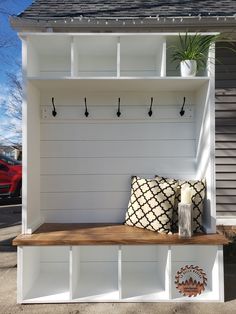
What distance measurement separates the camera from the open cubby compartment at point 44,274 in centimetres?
229

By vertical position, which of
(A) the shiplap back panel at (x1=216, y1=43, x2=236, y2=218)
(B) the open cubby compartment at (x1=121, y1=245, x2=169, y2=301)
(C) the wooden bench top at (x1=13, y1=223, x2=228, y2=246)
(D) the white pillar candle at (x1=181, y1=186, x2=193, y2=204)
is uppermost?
(A) the shiplap back panel at (x1=216, y1=43, x2=236, y2=218)

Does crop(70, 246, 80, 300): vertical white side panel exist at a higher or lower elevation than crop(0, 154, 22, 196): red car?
lower

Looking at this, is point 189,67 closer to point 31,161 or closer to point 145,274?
point 31,161

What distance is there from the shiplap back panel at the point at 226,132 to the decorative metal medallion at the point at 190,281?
3.99 feet

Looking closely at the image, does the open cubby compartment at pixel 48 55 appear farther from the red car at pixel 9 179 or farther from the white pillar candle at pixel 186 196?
the red car at pixel 9 179

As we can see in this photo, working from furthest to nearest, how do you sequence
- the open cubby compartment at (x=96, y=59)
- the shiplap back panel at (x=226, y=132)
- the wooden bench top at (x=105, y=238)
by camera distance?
the shiplap back panel at (x=226, y=132) → the open cubby compartment at (x=96, y=59) → the wooden bench top at (x=105, y=238)

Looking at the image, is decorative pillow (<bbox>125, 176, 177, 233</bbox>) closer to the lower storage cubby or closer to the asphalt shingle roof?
the lower storage cubby

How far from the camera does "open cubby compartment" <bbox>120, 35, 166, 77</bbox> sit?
8.27ft

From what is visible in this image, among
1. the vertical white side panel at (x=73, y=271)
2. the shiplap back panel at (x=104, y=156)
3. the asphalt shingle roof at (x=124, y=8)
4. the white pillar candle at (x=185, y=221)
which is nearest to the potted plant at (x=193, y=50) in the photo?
the shiplap back panel at (x=104, y=156)

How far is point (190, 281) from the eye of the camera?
235cm

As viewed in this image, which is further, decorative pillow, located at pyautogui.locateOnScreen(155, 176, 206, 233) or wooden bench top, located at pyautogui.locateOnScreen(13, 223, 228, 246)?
decorative pillow, located at pyautogui.locateOnScreen(155, 176, 206, 233)

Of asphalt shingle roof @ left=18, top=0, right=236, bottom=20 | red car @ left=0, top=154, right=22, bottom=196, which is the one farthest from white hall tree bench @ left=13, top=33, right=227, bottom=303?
red car @ left=0, top=154, right=22, bottom=196

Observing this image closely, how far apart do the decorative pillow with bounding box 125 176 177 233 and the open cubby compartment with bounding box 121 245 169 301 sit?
207 mm

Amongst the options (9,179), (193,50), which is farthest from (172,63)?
(9,179)
